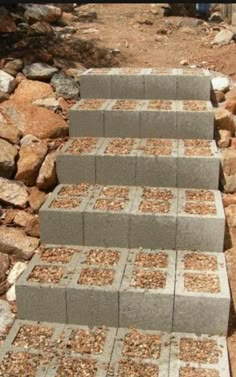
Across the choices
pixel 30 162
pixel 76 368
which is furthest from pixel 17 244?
pixel 76 368

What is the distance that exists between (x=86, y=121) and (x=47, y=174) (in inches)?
40.9

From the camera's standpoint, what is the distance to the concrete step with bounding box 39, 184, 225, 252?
4.57 metres

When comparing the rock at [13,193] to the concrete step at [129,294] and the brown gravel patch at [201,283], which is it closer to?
the concrete step at [129,294]

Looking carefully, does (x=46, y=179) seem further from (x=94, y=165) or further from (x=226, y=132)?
(x=226, y=132)

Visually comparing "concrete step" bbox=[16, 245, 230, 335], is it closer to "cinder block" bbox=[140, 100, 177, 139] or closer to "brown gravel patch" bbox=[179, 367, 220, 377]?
"brown gravel patch" bbox=[179, 367, 220, 377]

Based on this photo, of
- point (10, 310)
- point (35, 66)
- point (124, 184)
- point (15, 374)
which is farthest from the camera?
point (35, 66)

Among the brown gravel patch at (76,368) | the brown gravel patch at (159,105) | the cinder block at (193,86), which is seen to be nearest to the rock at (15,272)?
the brown gravel patch at (76,368)

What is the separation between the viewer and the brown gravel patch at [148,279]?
405 cm

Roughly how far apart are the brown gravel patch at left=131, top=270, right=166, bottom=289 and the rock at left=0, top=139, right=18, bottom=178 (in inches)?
78.8

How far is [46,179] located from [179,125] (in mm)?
1831

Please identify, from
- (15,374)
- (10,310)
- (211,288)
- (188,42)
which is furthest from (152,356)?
(188,42)

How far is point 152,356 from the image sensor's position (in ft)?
12.2

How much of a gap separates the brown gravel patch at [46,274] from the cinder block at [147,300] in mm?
602

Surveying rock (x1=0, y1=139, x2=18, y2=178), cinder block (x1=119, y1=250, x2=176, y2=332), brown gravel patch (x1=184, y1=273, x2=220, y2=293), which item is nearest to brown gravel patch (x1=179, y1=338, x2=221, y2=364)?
cinder block (x1=119, y1=250, x2=176, y2=332)
